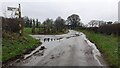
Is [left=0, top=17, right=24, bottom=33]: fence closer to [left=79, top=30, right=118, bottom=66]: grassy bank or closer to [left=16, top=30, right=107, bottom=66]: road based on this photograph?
[left=16, top=30, right=107, bottom=66]: road

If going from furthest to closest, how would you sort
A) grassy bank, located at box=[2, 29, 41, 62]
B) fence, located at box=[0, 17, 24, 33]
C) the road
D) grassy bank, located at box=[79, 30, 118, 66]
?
fence, located at box=[0, 17, 24, 33] < grassy bank, located at box=[2, 29, 41, 62] < grassy bank, located at box=[79, 30, 118, 66] < the road

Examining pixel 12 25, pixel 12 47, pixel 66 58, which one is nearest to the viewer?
pixel 66 58

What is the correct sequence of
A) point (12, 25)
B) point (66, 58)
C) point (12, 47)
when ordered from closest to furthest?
point (66, 58) → point (12, 47) → point (12, 25)

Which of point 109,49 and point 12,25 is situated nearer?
point 109,49

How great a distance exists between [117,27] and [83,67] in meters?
25.4

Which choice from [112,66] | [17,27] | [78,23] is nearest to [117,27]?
[17,27]

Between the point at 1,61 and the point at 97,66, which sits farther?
the point at 1,61

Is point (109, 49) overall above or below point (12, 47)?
below

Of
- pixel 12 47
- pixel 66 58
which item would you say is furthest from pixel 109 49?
pixel 12 47

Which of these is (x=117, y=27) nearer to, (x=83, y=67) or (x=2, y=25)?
(x=2, y=25)

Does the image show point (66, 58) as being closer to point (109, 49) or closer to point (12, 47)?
point (109, 49)

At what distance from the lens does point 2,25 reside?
2473cm

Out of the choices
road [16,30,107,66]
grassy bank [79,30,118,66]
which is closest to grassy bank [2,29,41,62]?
road [16,30,107,66]

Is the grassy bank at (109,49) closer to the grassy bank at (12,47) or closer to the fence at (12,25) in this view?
the grassy bank at (12,47)
